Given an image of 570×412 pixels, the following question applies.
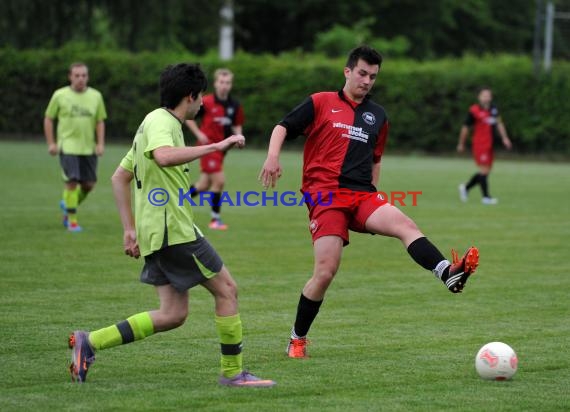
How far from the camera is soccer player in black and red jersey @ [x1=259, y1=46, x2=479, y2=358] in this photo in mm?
7699

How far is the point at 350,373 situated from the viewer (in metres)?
7.25

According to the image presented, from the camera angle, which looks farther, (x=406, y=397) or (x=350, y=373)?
(x=350, y=373)

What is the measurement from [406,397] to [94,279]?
5.41 meters

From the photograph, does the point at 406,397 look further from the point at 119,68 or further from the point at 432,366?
the point at 119,68

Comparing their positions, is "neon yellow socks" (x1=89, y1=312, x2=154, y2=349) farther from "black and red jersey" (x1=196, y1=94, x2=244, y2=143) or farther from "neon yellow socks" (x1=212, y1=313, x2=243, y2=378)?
"black and red jersey" (x1=196, y1=94, x2=244, y2=143)

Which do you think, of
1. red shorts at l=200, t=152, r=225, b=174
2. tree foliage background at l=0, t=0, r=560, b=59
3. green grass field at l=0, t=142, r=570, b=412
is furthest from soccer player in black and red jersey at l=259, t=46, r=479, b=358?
tree foliage background at l=0, t=0, r=560, b=59

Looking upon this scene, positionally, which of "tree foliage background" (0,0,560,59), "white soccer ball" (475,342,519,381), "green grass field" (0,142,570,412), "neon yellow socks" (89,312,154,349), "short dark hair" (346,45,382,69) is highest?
"tree foliage background" (0,0,560,59)

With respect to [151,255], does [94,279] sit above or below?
below

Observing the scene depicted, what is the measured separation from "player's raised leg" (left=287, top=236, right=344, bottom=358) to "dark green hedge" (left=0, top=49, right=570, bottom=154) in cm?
2891

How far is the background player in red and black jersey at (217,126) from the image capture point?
16.2m

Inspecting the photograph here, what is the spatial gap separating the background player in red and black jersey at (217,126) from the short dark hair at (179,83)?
370 inches

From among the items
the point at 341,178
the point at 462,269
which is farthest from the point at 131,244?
the point at 462,269

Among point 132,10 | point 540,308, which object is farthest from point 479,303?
point 132,10

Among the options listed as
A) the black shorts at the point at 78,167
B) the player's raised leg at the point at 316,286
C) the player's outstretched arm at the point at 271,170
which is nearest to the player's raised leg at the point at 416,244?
the player's raised leg at the point at 316,286
